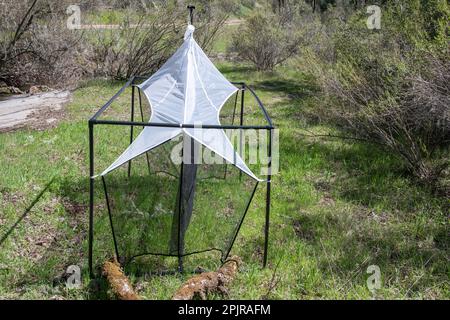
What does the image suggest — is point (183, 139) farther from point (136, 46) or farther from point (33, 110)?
point (136, 46)

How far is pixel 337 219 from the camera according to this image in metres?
4.63

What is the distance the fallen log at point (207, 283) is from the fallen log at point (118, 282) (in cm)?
32

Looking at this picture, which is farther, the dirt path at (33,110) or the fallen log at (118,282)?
the dirt path at (33,110)

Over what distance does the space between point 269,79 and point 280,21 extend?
3.22 m

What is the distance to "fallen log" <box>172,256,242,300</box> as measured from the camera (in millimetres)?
3100

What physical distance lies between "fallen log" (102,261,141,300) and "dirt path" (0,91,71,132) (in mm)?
4973

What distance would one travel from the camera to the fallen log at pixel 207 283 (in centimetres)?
310

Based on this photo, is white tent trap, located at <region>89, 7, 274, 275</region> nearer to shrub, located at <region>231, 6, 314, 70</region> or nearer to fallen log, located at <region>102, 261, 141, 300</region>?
fallen log, located at <region>102, 261, 141, 300</region>

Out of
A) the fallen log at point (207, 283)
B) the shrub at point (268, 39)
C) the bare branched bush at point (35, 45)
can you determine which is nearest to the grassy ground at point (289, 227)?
the fallen log at point (207, 283)

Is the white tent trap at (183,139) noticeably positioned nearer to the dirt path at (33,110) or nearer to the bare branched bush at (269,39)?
the dirt path at (33,110)

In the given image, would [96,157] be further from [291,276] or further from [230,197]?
[291,276]

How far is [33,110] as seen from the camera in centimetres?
884

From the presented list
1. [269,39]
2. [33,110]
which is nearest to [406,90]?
[33,110]
